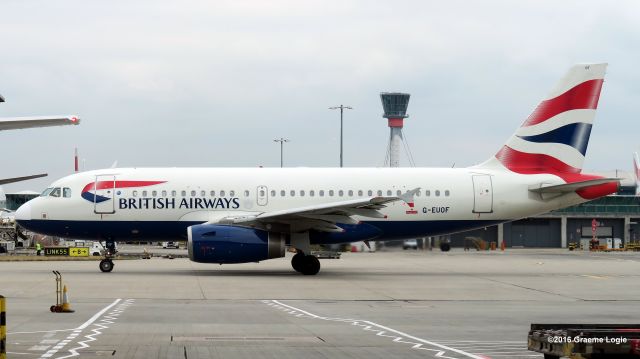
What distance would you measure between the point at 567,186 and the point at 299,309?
1649 cm

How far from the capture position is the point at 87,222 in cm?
3534

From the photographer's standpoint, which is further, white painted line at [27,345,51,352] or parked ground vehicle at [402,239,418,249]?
parked ground vehicle at [402,239,418,249]

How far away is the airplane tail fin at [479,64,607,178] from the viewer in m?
36.8

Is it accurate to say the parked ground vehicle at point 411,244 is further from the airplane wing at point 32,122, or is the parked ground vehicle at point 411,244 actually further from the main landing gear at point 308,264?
the airplane wing at point 32,122

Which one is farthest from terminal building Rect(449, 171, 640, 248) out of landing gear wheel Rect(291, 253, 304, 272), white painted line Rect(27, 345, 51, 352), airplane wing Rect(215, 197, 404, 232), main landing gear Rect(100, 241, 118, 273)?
white painted line Rect(27, 345, 51, 352)

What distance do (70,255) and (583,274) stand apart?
28156mm

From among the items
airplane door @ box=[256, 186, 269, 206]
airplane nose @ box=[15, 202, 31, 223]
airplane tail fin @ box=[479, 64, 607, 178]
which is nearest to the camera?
airplane nose @ box=[15, 202, 31, 223]

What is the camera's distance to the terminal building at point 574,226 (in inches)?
3113

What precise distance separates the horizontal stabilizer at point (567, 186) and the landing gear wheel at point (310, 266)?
859 centimetres

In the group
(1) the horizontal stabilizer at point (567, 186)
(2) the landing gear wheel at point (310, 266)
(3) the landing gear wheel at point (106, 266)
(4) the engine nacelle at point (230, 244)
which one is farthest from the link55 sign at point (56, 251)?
(1) the horizontal stabilizer at point (567, 186)

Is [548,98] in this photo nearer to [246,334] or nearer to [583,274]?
[583,274]

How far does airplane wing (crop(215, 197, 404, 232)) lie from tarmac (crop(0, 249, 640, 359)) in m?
1.86

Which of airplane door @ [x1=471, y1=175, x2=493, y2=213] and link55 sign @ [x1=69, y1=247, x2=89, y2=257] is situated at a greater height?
airplane door @ [x1=471, y1=175, x2=493, y2=213]

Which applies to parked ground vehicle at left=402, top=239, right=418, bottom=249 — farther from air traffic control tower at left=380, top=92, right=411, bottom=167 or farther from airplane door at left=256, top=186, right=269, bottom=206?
air traffic control tower at left=380, top=92, right=411, bottom=167
